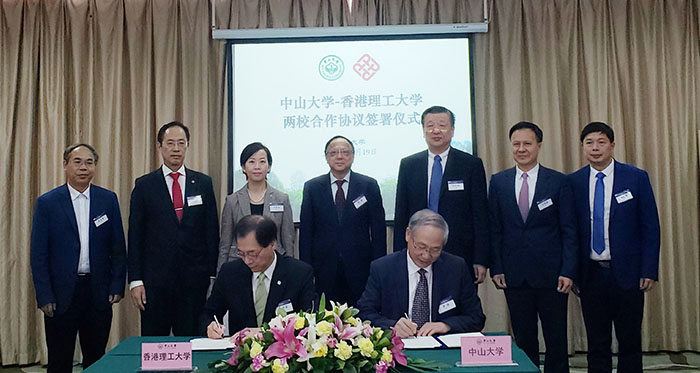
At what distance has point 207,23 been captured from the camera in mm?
5148

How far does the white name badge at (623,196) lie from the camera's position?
3766 mm

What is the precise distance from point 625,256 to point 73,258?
3.18 m

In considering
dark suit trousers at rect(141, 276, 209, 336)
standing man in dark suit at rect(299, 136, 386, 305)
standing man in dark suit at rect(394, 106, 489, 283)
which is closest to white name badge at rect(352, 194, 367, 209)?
standing man in dark suit at rect(299, 136, 386, 305)

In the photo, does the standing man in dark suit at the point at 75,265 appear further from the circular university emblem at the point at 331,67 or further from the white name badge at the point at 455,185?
the white name badge at the point at 455,185

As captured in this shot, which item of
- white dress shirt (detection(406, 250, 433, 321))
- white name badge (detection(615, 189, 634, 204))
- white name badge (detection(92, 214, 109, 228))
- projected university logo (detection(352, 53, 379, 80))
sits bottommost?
white dress shirt (detection(406, 250, 433, 321))

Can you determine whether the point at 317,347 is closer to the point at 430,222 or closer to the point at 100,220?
the point at 430,222

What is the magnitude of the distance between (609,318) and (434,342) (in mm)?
1752

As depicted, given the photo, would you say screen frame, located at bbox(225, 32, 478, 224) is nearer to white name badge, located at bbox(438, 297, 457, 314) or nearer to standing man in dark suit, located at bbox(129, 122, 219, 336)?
standing man in dark suit, located at bbox(129, 122, 219, 336)

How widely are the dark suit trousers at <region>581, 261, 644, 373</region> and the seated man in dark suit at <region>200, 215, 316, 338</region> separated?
5.84ft

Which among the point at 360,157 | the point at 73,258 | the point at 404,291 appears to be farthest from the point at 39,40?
the point at 404,291

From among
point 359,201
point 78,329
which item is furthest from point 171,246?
point 359,201

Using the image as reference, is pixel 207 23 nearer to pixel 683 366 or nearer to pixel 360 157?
pixel 360 157

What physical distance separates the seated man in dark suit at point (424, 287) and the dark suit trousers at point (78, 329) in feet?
5.91

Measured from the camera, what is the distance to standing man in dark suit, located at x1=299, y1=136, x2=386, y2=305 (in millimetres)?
4012
